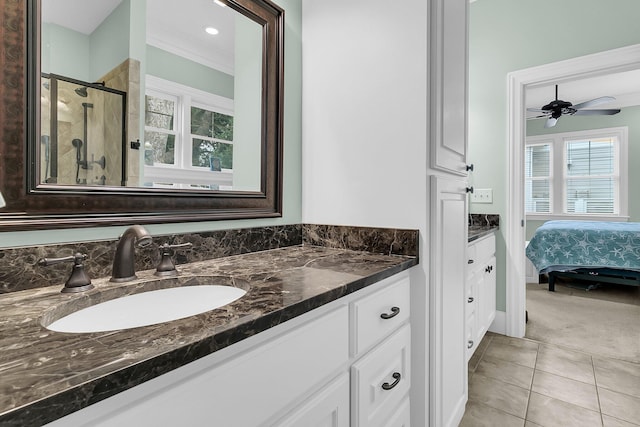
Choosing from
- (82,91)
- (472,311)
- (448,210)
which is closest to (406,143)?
(448,210)

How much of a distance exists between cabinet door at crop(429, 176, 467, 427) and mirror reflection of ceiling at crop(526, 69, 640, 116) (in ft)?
12.4

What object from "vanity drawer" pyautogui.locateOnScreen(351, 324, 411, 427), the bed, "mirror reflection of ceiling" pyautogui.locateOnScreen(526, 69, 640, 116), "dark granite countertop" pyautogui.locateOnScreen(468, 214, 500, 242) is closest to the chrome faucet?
"vanity drawer" pyautogui.locateOnScreen(351, 324, 411, 427)

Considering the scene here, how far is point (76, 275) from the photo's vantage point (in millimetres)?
802

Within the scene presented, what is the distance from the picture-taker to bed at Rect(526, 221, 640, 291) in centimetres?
350

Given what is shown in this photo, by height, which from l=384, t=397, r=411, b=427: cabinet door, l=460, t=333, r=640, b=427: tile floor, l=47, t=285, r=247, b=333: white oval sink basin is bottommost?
l=460, t=333, r=640, b=427: tile floor

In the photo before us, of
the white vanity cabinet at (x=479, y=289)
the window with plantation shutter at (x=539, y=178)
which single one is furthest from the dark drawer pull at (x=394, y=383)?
the window with plantation shutter at (x=539, y=178)

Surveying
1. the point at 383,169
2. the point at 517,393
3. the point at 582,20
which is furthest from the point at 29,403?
the point at 582,20

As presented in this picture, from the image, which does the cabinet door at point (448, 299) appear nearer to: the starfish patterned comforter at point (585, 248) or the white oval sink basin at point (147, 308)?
the white oval sink basin at point (147, 308)

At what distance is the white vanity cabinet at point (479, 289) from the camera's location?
1913mm

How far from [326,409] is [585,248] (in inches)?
163

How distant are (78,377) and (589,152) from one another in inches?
282

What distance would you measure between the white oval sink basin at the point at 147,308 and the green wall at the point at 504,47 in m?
2.43

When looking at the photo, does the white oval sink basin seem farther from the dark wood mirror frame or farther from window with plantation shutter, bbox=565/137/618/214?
window with plantation shutter, bbox=565/137/618/214

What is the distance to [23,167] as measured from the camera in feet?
2.60
